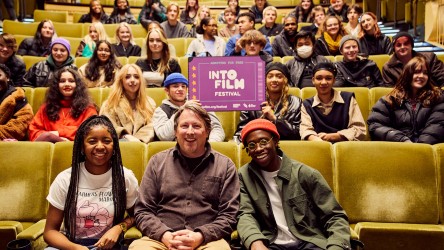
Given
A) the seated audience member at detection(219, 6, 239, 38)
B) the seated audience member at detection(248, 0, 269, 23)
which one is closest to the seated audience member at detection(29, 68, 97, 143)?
the seated audience member at detection(219, 6, 239, 38)

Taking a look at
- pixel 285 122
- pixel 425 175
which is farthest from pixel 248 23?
pixel 425 175

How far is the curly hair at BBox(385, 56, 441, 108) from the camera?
2.63 meters

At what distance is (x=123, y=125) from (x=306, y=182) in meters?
1.26

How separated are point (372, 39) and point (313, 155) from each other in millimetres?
2221

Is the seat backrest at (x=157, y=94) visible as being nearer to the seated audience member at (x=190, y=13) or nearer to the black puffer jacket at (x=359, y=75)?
the black puffer jacket at (x=359, y=75)

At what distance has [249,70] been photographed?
2389 millimetres

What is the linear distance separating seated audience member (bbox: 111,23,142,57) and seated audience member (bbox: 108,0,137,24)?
1.45 m

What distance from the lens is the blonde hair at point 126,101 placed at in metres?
2.79

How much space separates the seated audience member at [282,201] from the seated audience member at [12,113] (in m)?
1.49

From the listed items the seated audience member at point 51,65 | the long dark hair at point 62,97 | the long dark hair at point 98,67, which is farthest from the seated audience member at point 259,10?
the long dark hair at point 62,97

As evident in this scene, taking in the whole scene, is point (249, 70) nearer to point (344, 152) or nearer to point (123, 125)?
point (344, 152)

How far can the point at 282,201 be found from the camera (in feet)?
6.12

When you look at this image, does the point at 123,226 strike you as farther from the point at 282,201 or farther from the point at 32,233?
the point at 282,201

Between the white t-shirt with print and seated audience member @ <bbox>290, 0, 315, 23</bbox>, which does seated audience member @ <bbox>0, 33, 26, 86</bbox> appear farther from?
seated audience member @ <bbox>290, 0, 315, 23</bbox>
